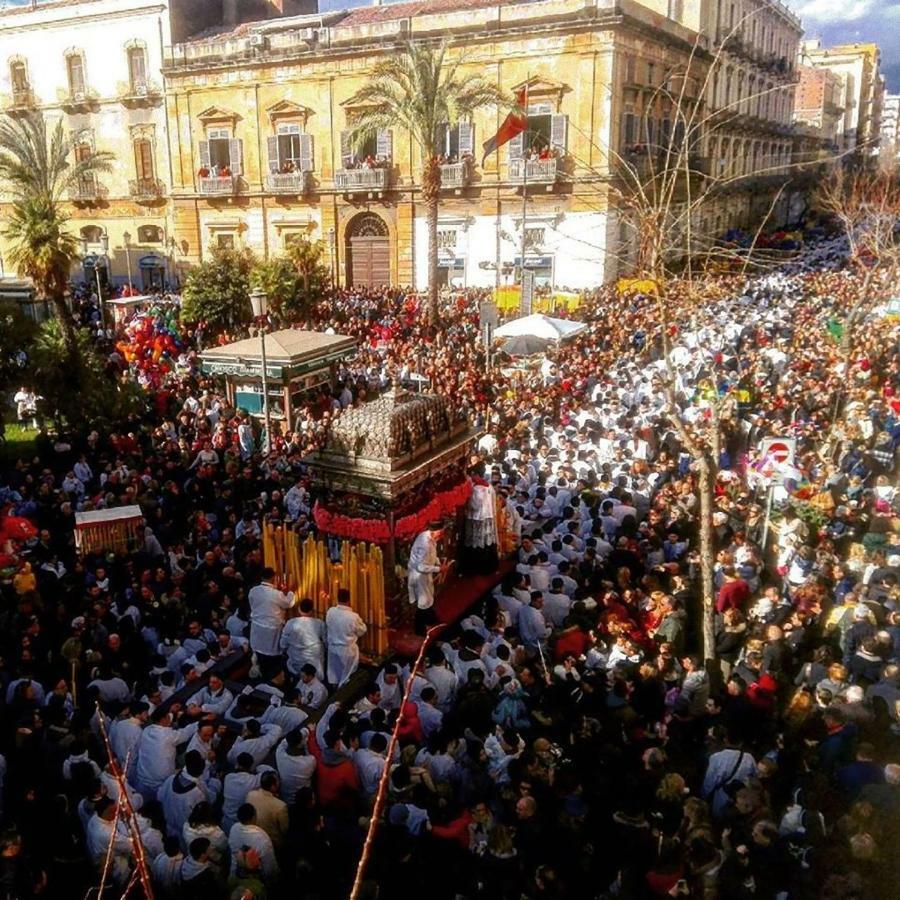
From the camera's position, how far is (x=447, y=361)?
66.0 ft

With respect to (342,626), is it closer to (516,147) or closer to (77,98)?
(516,147)

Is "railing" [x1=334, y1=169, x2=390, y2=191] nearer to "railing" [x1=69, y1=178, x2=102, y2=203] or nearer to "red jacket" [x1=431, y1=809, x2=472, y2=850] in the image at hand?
"railing" [x1=69, y1=178, x2=102, y2=203]

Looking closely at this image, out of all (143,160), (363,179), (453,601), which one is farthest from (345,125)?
→ (453,601)

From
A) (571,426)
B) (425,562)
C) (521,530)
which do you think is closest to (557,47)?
(571,426)

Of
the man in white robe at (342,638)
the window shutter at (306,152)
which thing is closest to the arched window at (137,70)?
the window shutter at (306,152)

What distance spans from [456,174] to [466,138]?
4.83ft

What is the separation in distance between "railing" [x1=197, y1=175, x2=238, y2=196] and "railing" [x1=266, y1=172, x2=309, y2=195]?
183 centimetres

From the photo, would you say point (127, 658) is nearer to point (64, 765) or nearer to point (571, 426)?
point (64, 765)

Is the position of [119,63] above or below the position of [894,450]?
above

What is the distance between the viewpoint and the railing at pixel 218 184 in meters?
36.7

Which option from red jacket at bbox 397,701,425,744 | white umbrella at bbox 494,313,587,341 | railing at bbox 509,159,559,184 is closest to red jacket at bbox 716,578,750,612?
red jacket at bbox 397,701,425,744

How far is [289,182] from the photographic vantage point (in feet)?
117

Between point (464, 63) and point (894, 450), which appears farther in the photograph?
point (464, 63)

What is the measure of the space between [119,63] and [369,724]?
129 feet
